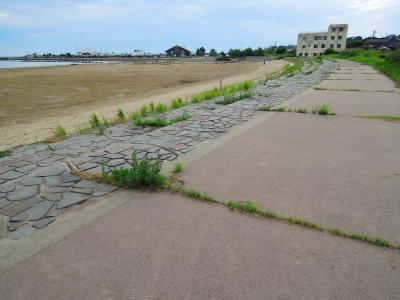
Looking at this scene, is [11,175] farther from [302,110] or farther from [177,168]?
[302,110]

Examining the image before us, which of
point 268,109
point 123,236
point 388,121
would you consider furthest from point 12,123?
point 388,121

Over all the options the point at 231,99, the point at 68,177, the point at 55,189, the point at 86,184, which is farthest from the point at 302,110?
the point at 55,189

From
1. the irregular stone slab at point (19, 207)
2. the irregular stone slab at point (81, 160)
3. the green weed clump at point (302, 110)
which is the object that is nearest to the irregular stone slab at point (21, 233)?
the irregular stone slab at point (19, 207)

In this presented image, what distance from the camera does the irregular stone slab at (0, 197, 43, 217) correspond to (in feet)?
10.7

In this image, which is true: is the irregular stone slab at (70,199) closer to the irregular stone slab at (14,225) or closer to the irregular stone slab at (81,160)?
the irregular stone slab at (14,225)

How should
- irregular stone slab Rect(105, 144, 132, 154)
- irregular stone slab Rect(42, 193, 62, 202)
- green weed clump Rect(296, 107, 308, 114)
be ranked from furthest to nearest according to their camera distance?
green weed clump Rect(296, 107, 308, 114), irregular stone slab Rect(105, 144, 132, 154), irregular stone slab Rect(42, 193, 62, 202)

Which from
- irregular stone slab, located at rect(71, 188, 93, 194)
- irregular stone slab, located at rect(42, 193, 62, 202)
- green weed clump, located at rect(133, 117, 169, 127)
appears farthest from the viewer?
green weed clump, located at rect(133, 117, 169, 127)

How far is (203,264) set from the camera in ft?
7.97

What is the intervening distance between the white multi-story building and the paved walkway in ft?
333

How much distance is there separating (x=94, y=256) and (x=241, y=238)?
1.41m

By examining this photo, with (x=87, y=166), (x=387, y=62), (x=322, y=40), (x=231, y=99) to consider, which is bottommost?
(x=87, y=166)

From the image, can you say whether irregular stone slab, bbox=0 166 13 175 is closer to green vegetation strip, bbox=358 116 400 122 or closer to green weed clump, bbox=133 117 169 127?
green weed clump, bbox=133 117 169 127

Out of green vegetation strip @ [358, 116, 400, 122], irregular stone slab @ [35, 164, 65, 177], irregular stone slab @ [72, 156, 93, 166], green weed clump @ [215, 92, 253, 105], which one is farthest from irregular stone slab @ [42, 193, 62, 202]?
green vegetation strip @ [358, 116, 400, 122]

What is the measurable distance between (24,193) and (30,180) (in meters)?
0.39
